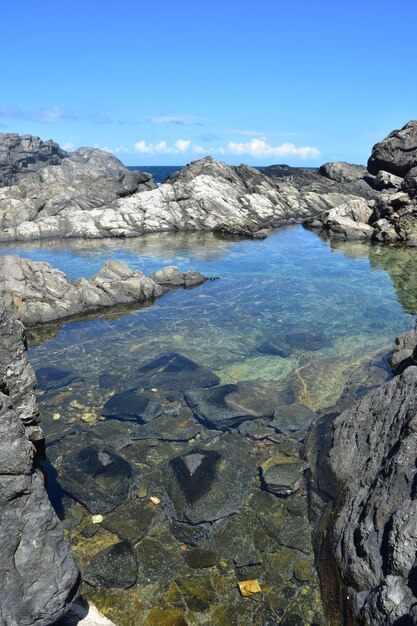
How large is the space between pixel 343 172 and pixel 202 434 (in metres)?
90.7

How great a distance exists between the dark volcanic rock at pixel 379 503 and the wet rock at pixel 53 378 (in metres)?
12.9

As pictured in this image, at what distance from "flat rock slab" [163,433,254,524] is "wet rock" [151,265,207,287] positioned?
24.7 metres

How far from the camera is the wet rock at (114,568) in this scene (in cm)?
1122

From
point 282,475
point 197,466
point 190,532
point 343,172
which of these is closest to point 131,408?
point 197,466

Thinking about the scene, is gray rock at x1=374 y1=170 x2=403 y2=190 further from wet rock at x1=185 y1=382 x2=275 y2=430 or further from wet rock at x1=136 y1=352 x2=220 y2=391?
wet rock at x1=185 y1=382 x2=275 y2=430

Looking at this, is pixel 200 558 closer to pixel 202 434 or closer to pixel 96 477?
pixel 96 477

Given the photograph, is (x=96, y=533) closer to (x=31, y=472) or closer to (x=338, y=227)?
(x=31, y=472)

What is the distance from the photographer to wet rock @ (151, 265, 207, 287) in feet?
131

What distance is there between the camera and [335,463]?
1415 cm

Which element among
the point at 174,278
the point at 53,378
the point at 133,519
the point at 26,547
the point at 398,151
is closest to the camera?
the point at 26,547

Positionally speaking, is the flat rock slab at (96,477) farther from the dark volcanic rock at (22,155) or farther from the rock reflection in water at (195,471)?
the dark volcanic rock at (22,155)

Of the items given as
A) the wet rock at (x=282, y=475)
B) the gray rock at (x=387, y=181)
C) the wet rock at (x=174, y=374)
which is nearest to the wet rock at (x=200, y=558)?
the wet rock at (x=282, y=475)

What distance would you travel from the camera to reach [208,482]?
14352 millimetres

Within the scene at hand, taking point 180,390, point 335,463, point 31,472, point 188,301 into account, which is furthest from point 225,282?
point 31,472
